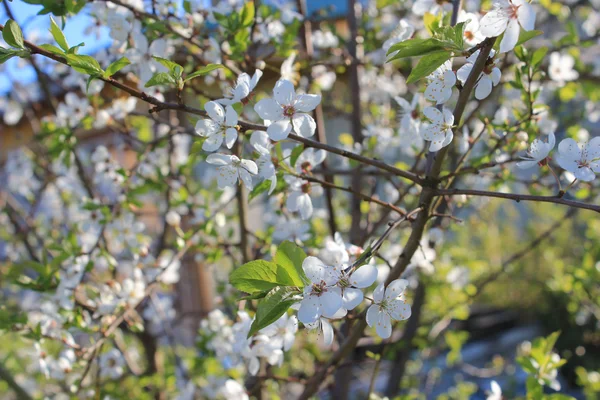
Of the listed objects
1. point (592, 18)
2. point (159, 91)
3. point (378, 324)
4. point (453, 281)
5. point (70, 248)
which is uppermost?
point (159, 91)

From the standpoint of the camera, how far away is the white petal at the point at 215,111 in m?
0.84

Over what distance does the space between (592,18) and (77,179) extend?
2.88 metres

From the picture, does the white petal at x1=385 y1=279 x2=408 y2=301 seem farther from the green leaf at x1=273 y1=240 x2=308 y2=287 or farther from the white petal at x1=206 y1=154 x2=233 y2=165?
the white petal at x1=206 y1=154 x2=233 y2=165

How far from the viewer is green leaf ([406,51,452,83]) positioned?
76 centimetres

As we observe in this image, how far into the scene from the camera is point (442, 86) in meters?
0.86

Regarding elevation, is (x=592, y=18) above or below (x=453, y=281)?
above

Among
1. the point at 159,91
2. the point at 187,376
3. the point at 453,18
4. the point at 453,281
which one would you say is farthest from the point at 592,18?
the point at 187,376

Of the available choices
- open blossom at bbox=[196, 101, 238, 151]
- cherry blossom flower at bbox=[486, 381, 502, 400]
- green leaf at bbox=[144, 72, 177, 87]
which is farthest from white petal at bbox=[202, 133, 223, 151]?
cherry blossom flower at bbox=[486, 381, 502, 400]

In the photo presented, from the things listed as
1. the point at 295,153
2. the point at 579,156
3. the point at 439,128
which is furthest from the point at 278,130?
the point at 579,156

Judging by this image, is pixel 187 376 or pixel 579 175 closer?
pixel 579 175

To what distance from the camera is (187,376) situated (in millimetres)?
2258

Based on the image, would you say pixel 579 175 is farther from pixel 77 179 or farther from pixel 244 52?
pixel 77 179

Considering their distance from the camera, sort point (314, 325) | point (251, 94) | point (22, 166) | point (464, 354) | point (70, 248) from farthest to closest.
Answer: point (464, 354)
point (22, 166)
point (70, 248)
point (251, 94)
point (314, 325)

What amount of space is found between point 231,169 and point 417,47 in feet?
1.21
